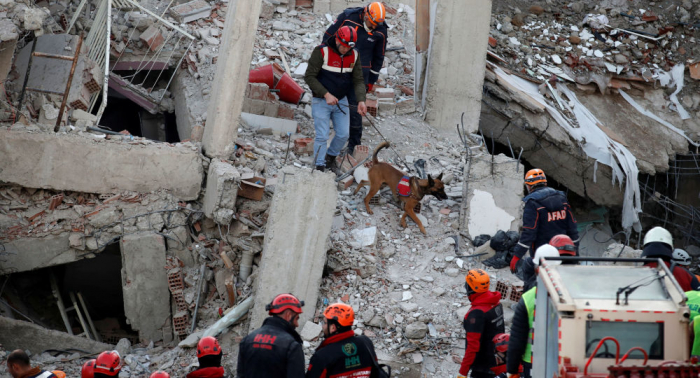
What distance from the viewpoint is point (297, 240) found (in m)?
7.04

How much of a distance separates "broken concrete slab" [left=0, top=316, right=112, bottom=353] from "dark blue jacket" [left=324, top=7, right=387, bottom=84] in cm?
462

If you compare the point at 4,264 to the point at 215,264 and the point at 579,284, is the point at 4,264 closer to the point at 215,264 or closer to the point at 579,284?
the point at 215,264

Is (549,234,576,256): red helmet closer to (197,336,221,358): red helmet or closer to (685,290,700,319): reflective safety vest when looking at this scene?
(685,290,700,319): reflective safety vest

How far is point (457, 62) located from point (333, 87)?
263 centimetres

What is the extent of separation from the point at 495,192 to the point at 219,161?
11.0 feet

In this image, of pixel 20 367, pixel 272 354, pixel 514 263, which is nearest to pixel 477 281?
pixel 514 263

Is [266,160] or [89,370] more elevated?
[266,160]

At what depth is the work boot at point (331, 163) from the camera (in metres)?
8.58

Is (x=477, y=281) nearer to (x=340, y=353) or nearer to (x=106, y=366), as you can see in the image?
(x=340, y=353)

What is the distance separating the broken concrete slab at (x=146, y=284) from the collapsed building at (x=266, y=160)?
0.08ft

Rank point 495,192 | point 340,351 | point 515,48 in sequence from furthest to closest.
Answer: point 515,48 → point 495,192 → point 340,351

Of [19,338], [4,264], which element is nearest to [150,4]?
[4,264]

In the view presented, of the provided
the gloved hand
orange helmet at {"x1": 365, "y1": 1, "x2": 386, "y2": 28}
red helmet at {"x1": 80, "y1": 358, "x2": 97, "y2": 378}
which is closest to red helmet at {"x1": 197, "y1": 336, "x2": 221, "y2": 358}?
red helmet at {"x1": 80, "y1": 358, "x2": 97, "y2": 378}

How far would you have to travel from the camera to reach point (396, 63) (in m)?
11.1
